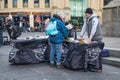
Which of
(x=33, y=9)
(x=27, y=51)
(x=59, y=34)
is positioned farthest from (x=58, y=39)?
(x=33, y=9)

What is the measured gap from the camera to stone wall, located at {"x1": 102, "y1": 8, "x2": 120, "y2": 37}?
61.9 feet

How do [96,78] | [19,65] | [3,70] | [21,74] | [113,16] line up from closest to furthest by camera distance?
[96,78] → [21,74] → [3,70] → [19,65] → [113,16]

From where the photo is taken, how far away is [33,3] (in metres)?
63.3

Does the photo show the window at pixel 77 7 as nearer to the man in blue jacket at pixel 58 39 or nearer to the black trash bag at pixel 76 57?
the man in blue jacket at pixel 58 39

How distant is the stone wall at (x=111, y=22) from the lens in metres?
18.9

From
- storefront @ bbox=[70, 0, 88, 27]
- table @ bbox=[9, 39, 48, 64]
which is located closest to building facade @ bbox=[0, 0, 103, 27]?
storefront @ bbox=[70, 0, 88, 27]

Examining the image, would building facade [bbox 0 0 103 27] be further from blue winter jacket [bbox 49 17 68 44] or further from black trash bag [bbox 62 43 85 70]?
black trash bag [bbox 62 43 85 70]

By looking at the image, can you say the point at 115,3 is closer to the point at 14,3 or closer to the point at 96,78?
the point at 96,78

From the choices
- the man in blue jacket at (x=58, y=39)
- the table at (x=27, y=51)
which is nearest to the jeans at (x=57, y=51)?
the man in blue jacket at (x=58, y=39)

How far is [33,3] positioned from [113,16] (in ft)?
148

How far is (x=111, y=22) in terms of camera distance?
19.4 meters

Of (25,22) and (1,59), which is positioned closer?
(1,59)

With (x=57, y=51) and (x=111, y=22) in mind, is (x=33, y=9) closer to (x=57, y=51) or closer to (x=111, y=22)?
(x=111, y=22)

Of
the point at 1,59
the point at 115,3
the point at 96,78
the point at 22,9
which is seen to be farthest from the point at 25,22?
the point at 96,78
